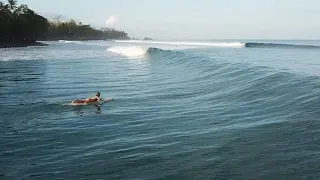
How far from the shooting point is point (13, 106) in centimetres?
1923

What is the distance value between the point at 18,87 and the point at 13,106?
310 inches

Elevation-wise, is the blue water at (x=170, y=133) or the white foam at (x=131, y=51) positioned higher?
the white foam at (x=131, y=51)

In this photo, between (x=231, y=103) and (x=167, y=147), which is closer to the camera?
(x=167, y=147)

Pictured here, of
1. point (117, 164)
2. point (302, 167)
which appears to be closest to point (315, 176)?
point (302, 167)

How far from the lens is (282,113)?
15.2 m

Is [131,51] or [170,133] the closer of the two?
[170,133]

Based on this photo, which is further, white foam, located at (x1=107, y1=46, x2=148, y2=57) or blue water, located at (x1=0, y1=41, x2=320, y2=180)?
white foam, located at (x1=107, y1=46, x2=148, y2=57)

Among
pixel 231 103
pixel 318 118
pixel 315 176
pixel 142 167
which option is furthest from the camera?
pixel 231 103

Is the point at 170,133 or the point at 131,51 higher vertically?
the point at 131,51

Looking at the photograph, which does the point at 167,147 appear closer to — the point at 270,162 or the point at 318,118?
the point at 270,162

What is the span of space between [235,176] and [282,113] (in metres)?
6.82

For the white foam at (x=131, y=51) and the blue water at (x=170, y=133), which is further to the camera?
the white foam at (x=131, y=51)

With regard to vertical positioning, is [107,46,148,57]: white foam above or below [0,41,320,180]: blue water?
above

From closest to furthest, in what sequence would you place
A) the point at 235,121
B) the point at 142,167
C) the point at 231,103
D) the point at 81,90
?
1. the point at 142,167
2. the point at 235,121
3. the point at 231,103
4. the point at 81,90
